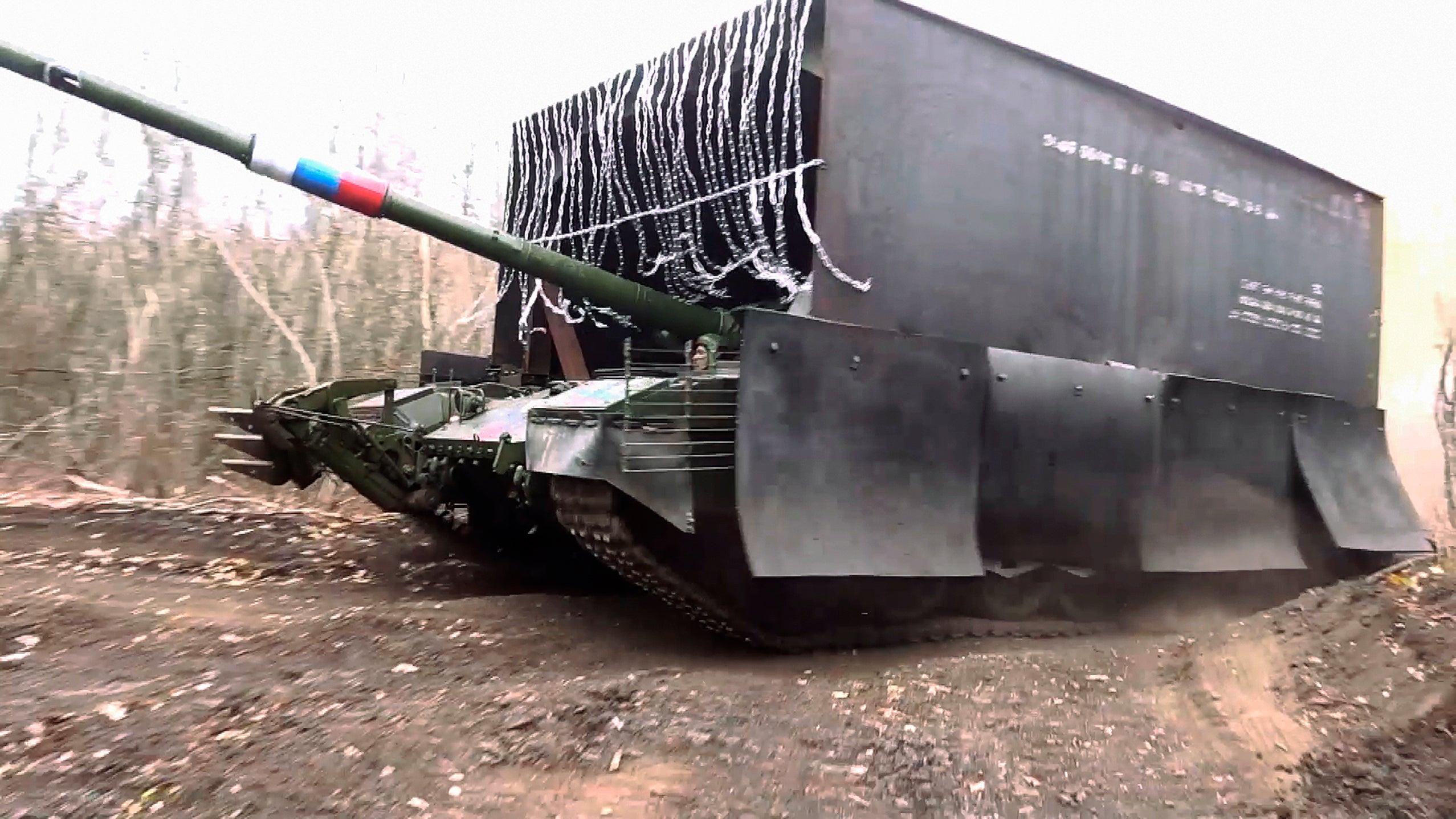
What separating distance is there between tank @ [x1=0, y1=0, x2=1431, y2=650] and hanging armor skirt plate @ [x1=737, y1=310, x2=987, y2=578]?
1 cm

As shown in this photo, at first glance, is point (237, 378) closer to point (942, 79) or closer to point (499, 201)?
point (499, 201)

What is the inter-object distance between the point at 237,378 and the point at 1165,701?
347 inches

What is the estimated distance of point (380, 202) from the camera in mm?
4914

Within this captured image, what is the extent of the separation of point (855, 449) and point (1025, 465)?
3.79 feet

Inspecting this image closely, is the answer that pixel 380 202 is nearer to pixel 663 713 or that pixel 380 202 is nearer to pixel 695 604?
pixel 695 604

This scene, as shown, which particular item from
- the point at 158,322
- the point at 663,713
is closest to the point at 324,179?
the point at 663,713

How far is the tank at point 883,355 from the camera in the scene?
4105 mm

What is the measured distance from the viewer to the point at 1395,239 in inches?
480

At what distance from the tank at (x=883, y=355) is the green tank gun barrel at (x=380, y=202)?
2cm

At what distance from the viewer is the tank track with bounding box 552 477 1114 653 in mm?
3949

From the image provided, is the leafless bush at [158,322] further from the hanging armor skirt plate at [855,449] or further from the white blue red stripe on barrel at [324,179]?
the hanging armor skirt plate at [855,449]

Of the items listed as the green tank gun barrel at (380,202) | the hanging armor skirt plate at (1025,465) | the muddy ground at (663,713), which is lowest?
the muddy ground at (663,713)

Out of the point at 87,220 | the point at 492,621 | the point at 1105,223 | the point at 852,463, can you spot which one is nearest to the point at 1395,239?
the point at 1105,223

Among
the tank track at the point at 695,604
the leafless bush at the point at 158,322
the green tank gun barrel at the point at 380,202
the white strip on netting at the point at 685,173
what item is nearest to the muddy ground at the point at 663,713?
the tank track at the point at 695,604
